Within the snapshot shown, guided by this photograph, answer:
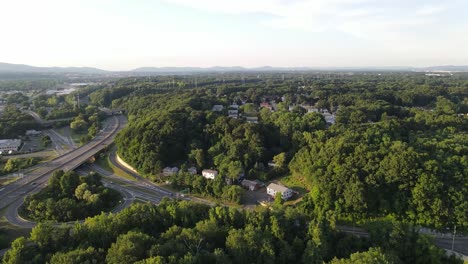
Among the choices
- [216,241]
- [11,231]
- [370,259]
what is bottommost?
[11,231]

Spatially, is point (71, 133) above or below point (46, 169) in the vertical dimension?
above

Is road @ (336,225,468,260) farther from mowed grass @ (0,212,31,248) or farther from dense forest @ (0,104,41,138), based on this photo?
dense forest @ (0,104,41,138)

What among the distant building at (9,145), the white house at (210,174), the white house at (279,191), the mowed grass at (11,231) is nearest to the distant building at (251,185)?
the white house at (279,191)

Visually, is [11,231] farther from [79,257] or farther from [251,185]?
[251,185]

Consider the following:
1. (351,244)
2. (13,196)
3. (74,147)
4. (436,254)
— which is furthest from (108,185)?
(436,254)

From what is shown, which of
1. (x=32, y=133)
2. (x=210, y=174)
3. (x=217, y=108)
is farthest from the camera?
(x=217, y=108)

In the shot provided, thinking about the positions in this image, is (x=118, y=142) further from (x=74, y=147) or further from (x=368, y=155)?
(x=368, y=155)

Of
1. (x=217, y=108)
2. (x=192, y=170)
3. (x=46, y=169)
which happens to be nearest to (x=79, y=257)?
(x=192, y=170)
